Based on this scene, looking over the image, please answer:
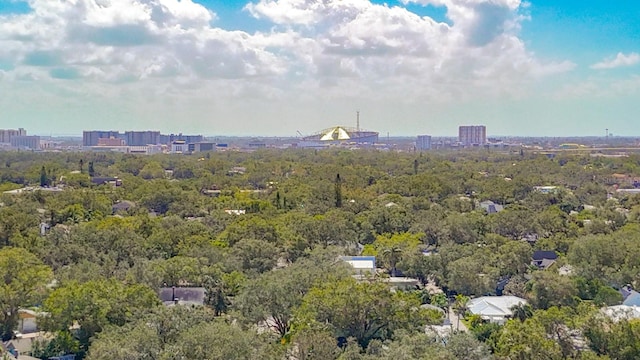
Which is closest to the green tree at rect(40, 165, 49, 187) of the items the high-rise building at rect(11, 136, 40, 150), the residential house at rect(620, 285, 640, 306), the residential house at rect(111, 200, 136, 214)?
the residential house at rect(111, 200, 136, 214)

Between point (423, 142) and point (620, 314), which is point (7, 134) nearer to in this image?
point (423, 142)

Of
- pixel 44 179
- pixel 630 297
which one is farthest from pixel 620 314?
pixel 44 179

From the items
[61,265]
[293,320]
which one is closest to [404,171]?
[61,265]

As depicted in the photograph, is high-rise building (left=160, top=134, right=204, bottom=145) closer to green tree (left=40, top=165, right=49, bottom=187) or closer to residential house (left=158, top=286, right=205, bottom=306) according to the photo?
green tree (left=40, top=165, right=49, bottom=187)

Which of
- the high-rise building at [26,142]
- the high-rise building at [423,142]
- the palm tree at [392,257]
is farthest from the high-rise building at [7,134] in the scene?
the palm tree at [392,257]

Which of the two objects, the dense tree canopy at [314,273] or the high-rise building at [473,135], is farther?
the high-rise building at [473,135]

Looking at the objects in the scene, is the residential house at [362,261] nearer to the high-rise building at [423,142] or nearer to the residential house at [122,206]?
the residential house at [122,206]

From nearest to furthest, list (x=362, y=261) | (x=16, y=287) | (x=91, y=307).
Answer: (x=91, y=307) < (x=16, y=287) < (x=362, y=261)
